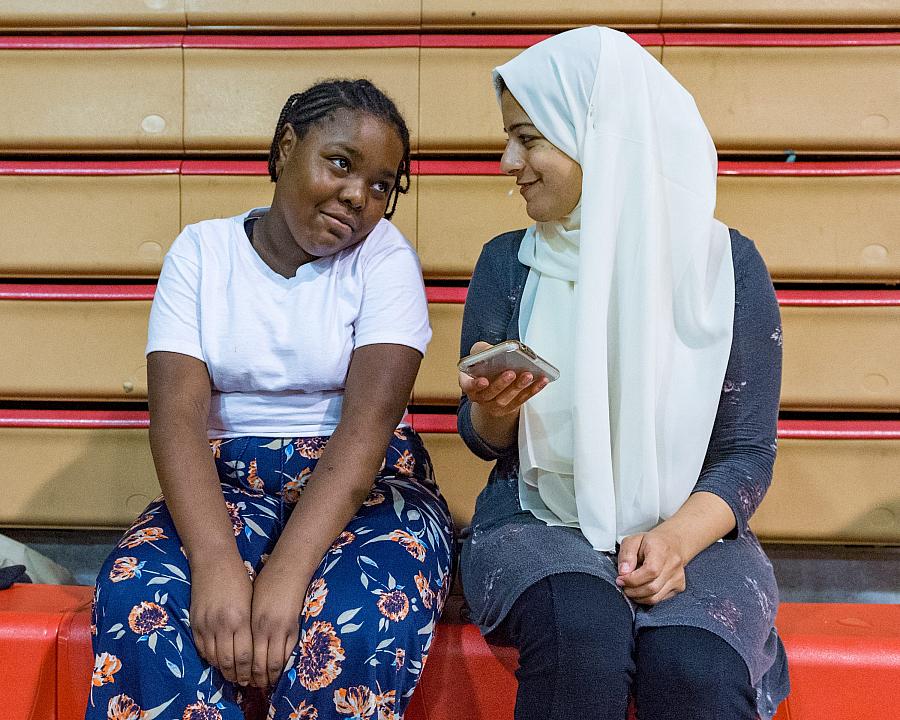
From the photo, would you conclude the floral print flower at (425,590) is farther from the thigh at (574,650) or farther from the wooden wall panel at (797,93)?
the wooden wall panel at (797,93)

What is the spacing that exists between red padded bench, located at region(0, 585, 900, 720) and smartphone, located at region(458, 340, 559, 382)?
1.48 ft

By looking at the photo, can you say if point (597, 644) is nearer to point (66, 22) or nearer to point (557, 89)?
point (557, 89)

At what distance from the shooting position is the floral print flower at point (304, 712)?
1157mm

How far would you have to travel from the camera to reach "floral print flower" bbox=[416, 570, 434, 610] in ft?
4.14

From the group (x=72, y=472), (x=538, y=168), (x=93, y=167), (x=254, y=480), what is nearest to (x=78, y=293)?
(x=93, y=167)

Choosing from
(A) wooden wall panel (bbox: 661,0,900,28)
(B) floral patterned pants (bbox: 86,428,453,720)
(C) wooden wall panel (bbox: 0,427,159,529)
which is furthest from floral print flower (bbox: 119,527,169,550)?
(A) wooden wall panel (bbox: 661,0,900,28)

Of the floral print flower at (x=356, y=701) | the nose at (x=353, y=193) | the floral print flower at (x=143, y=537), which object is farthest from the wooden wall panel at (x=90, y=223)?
the floral print flower at (x=356, y=701)

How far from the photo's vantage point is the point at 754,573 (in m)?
1.28

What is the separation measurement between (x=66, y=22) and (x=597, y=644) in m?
1.94

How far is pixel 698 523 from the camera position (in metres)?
1.28

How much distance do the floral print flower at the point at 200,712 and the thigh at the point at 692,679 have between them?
55 centimetres

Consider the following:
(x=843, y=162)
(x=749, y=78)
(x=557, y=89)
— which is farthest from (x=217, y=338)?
(x=843, y=162)

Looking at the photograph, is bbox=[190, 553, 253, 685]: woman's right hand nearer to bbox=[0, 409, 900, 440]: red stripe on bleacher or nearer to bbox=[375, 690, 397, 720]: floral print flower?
bbox=[375, 690, 397, 720]: floral print flower

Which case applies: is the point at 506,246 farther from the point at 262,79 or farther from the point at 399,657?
the point at 262,79
